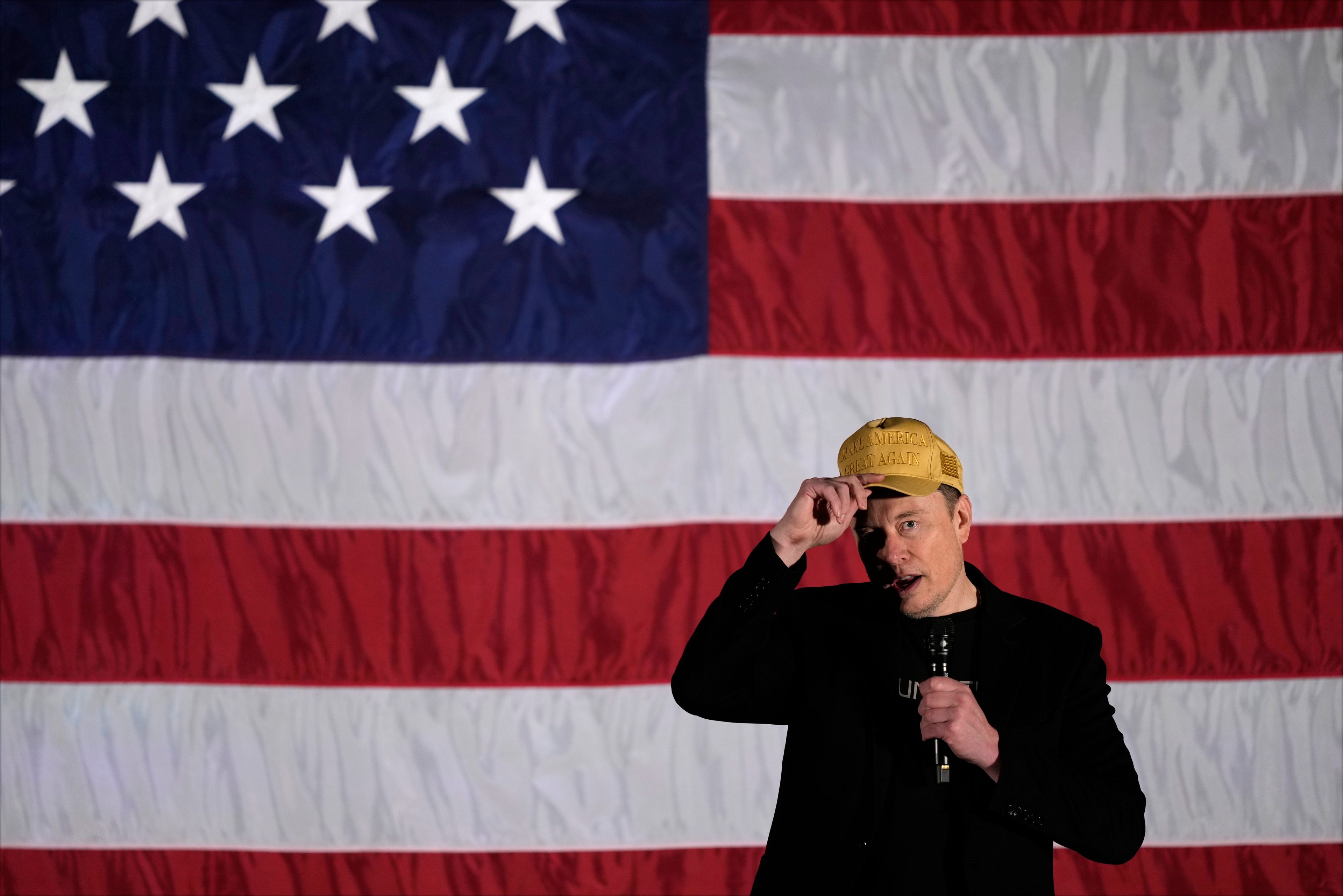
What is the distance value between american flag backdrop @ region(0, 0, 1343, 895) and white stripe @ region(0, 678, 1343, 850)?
0.4 inches

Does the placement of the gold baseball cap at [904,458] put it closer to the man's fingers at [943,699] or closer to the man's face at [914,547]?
the man's face at [914,547]

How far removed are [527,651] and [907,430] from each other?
142 centimetres

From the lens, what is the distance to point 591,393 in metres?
2.76

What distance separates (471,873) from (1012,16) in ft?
7.82

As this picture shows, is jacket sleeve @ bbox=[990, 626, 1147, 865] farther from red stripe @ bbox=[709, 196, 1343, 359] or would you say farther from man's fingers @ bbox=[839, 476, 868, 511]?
red stripe @ bbox=[709, 196, 1343, 359]

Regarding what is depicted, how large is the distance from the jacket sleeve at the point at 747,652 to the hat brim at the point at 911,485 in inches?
5.8

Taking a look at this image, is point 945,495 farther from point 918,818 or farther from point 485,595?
point 485,595

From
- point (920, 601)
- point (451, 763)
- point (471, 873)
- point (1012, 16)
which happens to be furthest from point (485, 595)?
point (1012, 16)

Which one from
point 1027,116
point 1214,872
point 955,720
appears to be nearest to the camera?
point 955,720

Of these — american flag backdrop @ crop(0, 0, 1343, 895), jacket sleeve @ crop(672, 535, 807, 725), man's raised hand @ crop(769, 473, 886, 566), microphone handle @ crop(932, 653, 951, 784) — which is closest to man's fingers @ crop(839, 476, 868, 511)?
man's raised hand @ crop(769, 473, 886, 566)

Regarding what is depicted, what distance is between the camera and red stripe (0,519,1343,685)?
2703 mm

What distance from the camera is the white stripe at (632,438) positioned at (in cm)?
272

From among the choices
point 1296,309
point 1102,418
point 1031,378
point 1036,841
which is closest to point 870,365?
point 1031,378

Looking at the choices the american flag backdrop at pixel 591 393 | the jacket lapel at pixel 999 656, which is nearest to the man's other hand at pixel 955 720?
the jacket lapel at pixel 999 656
